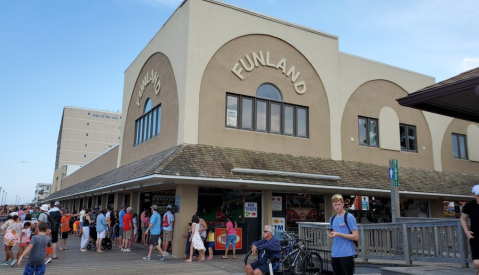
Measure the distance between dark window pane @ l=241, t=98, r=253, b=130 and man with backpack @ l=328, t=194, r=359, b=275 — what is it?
34.2 feet

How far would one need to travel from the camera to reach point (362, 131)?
1945cm

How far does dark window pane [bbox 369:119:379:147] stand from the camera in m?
19.7

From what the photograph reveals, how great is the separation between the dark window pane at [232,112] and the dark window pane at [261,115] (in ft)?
3.37

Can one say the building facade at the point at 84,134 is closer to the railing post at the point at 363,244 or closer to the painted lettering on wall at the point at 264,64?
the painted lettering on wall at the point at 264,64

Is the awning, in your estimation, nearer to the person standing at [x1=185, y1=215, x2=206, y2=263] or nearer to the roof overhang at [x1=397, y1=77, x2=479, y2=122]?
the roof overhang at [x1=397, y1=77, x2=479, y2=122]

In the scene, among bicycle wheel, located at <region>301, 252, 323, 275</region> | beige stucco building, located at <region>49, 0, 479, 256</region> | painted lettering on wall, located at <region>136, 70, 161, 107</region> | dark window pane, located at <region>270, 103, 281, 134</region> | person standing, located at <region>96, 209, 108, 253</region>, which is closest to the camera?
bicycle wheel, located at <region>301, 252, 323, 275</region>

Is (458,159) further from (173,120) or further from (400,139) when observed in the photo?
(173,120)

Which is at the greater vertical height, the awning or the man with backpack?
the awning

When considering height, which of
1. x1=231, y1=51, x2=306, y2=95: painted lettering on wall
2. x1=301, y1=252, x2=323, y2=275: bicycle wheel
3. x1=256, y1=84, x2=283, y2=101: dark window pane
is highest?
x1=231, y1=51, x2=306, y2=95: painted lettering on wall

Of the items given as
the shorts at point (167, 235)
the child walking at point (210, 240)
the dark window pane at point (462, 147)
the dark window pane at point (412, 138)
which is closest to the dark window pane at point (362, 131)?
the dark window pane at point (412, 138)

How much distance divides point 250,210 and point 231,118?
3894 millimetres

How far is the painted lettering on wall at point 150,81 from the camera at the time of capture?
18125 millimetres

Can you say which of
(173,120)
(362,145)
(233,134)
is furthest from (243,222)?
(362,145)

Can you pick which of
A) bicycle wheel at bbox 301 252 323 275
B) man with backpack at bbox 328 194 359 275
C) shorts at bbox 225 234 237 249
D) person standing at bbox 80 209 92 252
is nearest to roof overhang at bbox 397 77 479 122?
man with backpack at bbox 328 194 359 275
